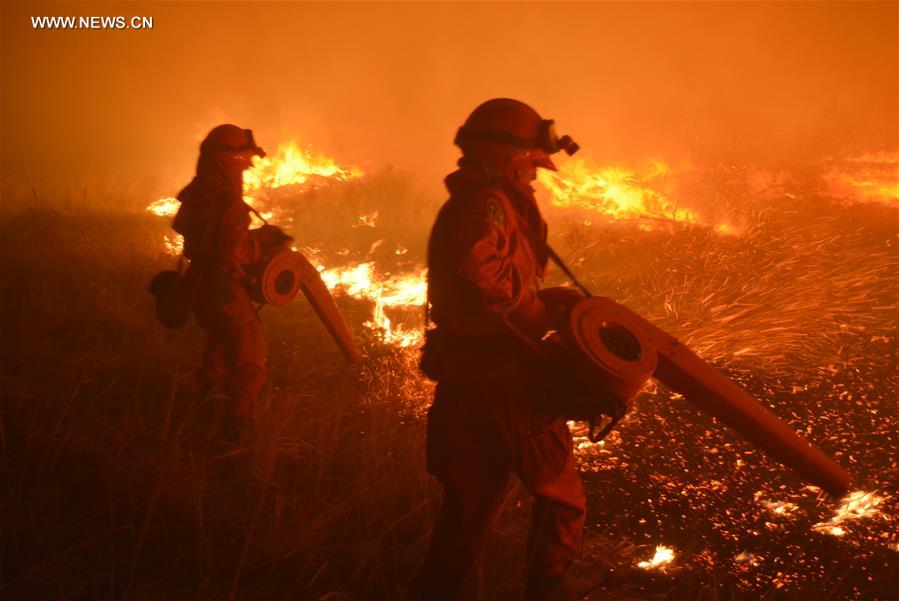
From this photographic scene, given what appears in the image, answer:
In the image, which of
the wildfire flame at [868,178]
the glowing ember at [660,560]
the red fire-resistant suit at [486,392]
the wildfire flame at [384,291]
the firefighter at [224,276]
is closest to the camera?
the red fire-resistant suit at [486,392]

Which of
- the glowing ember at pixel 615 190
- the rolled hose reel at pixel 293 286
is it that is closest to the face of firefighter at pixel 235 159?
the rolled hose reel at pixel 293 286

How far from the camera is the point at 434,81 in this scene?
38.7ft

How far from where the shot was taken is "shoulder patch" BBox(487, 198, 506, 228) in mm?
1725

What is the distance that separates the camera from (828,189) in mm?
5922

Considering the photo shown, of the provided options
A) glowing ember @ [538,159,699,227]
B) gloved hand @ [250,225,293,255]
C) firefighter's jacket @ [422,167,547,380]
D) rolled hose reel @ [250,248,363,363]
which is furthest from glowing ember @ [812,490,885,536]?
glowing ember @ [538,159,699,227]

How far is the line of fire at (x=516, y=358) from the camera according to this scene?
1.87 metres

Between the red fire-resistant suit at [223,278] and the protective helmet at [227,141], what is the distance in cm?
7

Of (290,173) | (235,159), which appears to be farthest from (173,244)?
(235,159)

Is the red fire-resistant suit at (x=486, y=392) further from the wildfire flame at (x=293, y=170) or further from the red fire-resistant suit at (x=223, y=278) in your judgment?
the wildfire flame at (x=293, y=170)

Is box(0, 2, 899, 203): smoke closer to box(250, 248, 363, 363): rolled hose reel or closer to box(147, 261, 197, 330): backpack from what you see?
box(250, 248, 363, 363): rolled hose reel

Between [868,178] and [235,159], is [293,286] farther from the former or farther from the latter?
[868,178]

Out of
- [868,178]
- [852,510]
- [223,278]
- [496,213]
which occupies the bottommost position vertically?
[852,510]

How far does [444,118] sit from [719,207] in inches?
281

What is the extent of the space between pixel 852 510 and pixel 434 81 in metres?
11.5
